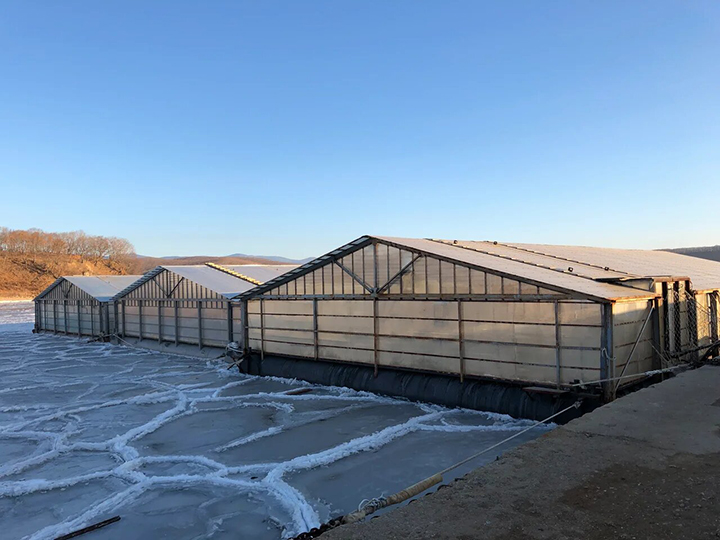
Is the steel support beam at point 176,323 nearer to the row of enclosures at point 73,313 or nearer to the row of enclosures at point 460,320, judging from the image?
the row of enclosures at point 460,320

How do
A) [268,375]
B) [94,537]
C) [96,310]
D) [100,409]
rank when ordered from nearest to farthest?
[94,537], [100,409], [268,375], [96,310]

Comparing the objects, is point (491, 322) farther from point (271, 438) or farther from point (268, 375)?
point (268, 375)

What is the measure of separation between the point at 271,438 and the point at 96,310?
30216mm

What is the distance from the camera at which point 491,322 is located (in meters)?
15.1

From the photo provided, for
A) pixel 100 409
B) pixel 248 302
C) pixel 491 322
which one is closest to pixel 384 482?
pixel 491 322

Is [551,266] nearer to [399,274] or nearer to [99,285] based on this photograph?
[399,274]

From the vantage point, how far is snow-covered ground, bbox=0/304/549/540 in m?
9.27

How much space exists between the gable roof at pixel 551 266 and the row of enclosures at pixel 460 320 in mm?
119

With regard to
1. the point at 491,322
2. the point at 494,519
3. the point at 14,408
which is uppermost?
the point at 491,322

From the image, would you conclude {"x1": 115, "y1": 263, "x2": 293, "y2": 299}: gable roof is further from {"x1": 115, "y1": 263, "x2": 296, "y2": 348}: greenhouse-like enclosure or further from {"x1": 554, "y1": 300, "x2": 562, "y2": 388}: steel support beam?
{"x1": 554, "y1": 300, "x2": 562, "y2": 388}: steel support beam

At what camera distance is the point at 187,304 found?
29.1 meters

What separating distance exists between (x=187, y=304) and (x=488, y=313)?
1957cm

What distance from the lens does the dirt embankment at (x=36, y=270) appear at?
99.9 meters

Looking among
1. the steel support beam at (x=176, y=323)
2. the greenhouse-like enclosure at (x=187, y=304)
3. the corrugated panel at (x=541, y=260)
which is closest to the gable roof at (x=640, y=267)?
the corrugated panel at (x=541, y=260)
